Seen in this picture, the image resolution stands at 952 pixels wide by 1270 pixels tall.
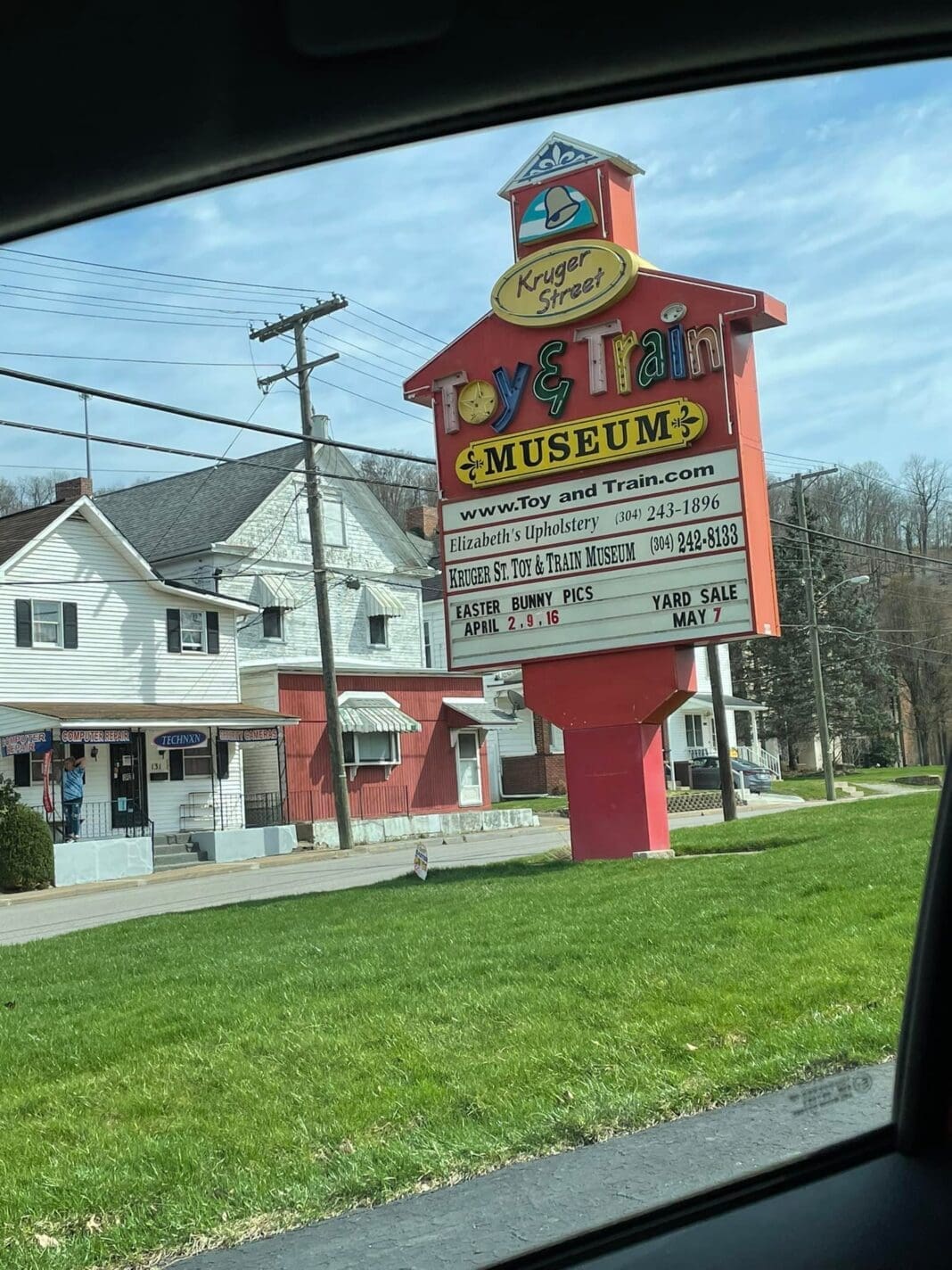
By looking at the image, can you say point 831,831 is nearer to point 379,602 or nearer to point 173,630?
point 173,630

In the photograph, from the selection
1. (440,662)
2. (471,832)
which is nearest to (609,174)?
(471,832)

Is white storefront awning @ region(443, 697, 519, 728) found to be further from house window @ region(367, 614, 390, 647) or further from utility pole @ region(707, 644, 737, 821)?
utility pole @ region(707, 644, 737, 821)

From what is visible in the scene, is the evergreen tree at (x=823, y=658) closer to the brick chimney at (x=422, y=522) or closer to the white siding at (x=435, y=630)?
the white siding at (x=435, y=630)

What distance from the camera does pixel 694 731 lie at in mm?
47406

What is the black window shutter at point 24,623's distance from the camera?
2792 cm

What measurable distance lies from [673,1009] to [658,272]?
943cm

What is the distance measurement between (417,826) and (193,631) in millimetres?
7241

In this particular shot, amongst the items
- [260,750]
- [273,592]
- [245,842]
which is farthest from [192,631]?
[245,842]

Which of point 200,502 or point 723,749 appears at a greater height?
point 200,502

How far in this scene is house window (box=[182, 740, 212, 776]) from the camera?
30.2m

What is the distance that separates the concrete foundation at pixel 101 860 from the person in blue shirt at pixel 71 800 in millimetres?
317

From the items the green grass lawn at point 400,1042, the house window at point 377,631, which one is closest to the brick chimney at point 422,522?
the house window at point 377,631

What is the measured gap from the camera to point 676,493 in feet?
44.2

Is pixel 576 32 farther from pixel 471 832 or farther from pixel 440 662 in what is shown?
pixel 440 662
